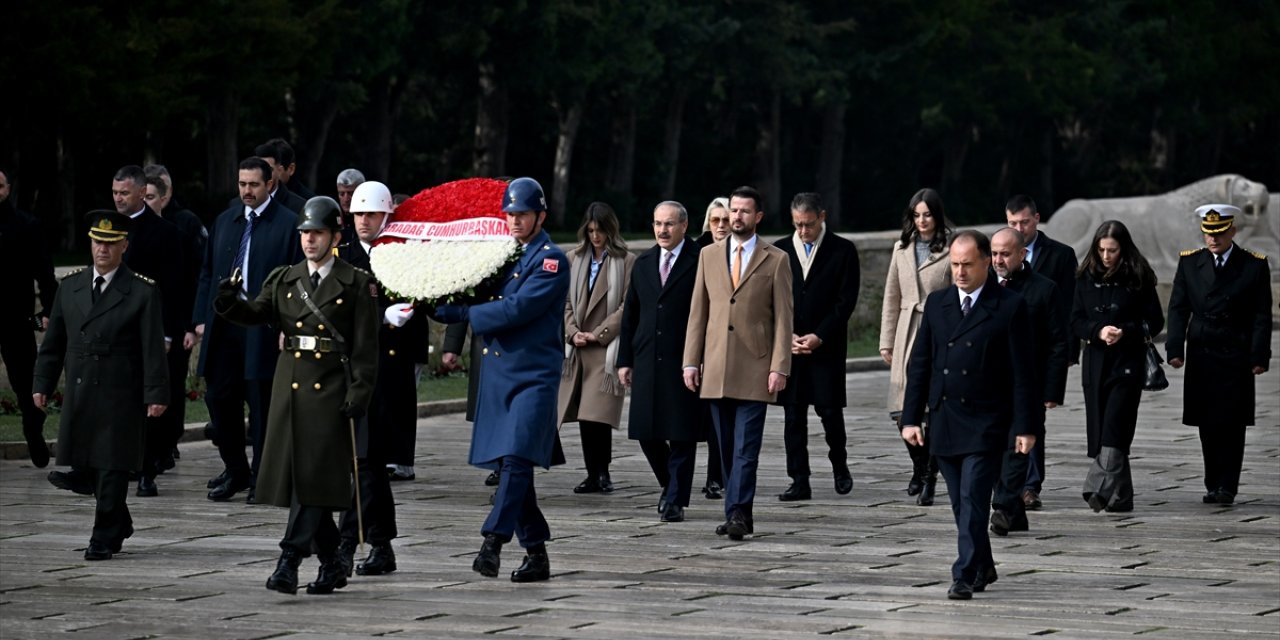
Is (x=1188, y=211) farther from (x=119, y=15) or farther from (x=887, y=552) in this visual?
(x=887, y=552)

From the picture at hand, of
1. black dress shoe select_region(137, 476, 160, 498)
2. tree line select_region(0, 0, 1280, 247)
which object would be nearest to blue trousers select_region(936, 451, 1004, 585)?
black dress shoe select_region(137, 476, 160, 498)

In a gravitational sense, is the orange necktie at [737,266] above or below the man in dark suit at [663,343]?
above

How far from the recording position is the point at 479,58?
4566cm

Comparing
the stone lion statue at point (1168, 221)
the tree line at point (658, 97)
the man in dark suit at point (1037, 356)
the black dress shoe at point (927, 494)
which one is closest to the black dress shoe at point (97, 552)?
the man in dark suit at point (1037, 356)

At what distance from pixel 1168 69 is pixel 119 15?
40.2 m

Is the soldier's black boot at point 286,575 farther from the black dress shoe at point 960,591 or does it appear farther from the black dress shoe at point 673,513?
the black dress shoe at point 673,513

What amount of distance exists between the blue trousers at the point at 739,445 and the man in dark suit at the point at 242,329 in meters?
2.45

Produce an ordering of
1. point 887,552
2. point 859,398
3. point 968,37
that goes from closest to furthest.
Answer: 1. point 887,552
2. point 859,398
3. point 968,37

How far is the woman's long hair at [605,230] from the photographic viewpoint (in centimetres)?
1383

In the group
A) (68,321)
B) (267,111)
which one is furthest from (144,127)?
(68,321)

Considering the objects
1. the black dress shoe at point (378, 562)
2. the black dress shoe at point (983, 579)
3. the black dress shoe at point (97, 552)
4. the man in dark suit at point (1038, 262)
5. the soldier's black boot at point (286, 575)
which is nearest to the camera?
the soldier's black boot at point (286, 575)

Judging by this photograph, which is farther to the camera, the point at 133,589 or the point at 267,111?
the point at 267,111

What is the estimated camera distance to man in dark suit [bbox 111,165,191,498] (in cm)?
1384

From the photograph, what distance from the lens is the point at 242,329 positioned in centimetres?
1321
